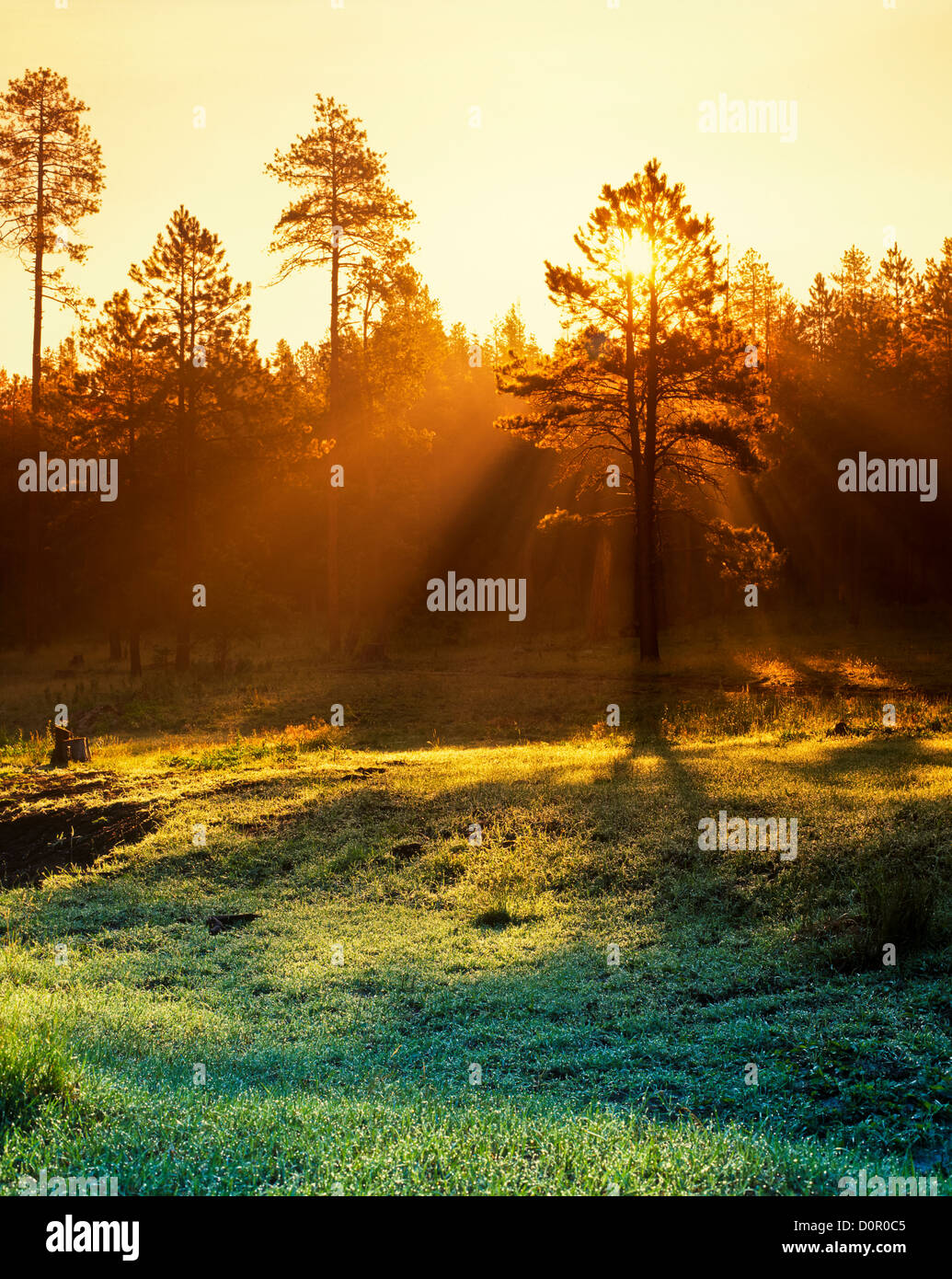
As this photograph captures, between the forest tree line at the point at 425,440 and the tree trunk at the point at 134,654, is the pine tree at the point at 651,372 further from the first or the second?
the tree trunk at the point at 134,654

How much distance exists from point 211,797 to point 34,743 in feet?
24.3

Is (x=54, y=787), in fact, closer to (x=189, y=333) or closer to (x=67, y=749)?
(x=67, y=749)

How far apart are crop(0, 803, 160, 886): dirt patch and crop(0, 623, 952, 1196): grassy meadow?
0.07 metres

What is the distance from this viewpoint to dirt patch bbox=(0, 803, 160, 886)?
1157cm

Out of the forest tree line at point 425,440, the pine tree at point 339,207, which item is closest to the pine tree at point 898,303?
the forest tree line at point 425,440

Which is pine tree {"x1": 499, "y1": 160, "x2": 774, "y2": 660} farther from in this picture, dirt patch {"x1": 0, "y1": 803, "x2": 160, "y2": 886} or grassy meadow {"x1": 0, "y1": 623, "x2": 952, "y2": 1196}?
dirt patch {"x1": 0, "y1": 803, "x2": 160, "y2": 886}

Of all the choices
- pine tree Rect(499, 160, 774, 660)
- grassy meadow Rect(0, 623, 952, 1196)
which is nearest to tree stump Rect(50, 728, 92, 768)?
grassy meadow Rect(0, 623, 952, 1196)

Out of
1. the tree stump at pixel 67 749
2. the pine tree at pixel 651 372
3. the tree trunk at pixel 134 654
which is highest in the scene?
the pine tree at pixel 651 372

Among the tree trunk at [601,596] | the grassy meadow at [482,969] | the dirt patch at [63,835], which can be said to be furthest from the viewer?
the tree trunk at [601,596]

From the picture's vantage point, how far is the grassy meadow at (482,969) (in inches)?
183

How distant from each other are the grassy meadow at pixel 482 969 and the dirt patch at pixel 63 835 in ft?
0.24

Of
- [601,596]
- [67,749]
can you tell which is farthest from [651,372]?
[67,749]

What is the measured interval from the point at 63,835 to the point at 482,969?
6.99 metres

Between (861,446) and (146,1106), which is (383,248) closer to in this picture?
(861,446)
